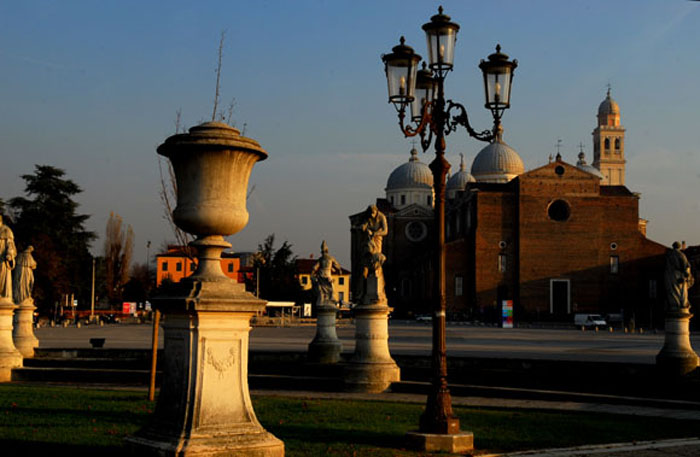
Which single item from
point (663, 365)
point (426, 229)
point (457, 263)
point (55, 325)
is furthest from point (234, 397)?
point (426, 229)

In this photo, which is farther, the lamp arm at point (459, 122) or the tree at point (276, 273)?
the tree at point (276, 273)

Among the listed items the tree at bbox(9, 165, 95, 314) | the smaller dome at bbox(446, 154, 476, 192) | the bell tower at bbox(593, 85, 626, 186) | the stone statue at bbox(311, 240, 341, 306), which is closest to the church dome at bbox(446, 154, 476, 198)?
the smaller dome at bbox(446, 154, 476, 192)

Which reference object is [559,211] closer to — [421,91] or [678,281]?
[678,281]

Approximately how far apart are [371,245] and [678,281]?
19.1ft

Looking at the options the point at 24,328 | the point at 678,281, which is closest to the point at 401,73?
the point at 678,281

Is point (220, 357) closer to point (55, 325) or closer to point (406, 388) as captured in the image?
point (406, 388)

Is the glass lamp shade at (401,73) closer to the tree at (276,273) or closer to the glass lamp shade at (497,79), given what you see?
the glass lamp shade at (497,79)

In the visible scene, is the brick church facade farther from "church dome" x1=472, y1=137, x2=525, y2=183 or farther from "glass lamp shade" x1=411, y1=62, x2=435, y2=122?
"glass lamp shade" x1=411, y1=62, x2=435, y2=122

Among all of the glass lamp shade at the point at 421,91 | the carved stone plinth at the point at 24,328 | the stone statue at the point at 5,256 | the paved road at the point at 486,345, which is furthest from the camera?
the paved road at the point at 486,345

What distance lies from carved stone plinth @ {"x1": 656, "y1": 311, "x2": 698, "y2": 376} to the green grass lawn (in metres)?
4.05

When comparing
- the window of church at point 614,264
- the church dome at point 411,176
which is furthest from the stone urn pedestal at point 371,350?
the church dome at point 411,176

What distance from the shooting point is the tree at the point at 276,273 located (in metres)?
73.2

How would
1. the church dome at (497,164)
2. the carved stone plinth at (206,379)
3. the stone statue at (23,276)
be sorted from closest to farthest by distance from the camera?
1. the carved stone plinth at (206,379)
2. the stone statue at (23,276)
3. the church dome at (497,164)

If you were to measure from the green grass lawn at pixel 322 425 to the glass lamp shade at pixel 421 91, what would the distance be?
402cm
